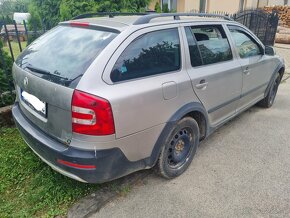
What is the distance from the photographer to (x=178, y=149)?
285cm

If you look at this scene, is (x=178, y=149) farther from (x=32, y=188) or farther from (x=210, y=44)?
(x=32, y=188)

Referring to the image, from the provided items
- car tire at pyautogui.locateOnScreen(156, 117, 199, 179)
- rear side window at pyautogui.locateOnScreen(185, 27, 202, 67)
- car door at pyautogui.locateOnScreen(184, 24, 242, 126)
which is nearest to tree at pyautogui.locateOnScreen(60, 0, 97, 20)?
car door at pyautogui.locateOnScreen(184, 24, 242, 126)

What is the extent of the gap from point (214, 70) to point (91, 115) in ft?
5.45

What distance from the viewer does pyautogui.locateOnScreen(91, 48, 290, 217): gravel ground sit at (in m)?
2.41

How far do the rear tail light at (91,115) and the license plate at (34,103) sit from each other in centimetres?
44

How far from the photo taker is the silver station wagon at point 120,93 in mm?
1997

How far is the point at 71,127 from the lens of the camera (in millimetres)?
2020

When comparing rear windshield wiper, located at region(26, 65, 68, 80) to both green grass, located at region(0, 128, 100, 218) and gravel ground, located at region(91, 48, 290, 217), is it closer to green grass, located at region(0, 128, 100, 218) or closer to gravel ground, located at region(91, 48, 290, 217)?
green grass, located at region(0, 128, 100, 218)

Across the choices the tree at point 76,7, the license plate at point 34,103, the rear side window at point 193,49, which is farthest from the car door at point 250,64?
the tree at point 76,7

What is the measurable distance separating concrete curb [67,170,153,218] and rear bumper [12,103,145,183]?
0.38 m

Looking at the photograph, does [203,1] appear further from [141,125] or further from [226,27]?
[141,125]

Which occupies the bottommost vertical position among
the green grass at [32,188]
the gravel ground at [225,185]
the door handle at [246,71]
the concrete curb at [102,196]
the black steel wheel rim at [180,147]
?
the gravel ground at [225,185]

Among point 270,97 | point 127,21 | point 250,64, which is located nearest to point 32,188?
point 127,21

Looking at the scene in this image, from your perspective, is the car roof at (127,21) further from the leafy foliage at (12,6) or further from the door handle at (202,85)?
the leafy foliage at (12,6)
